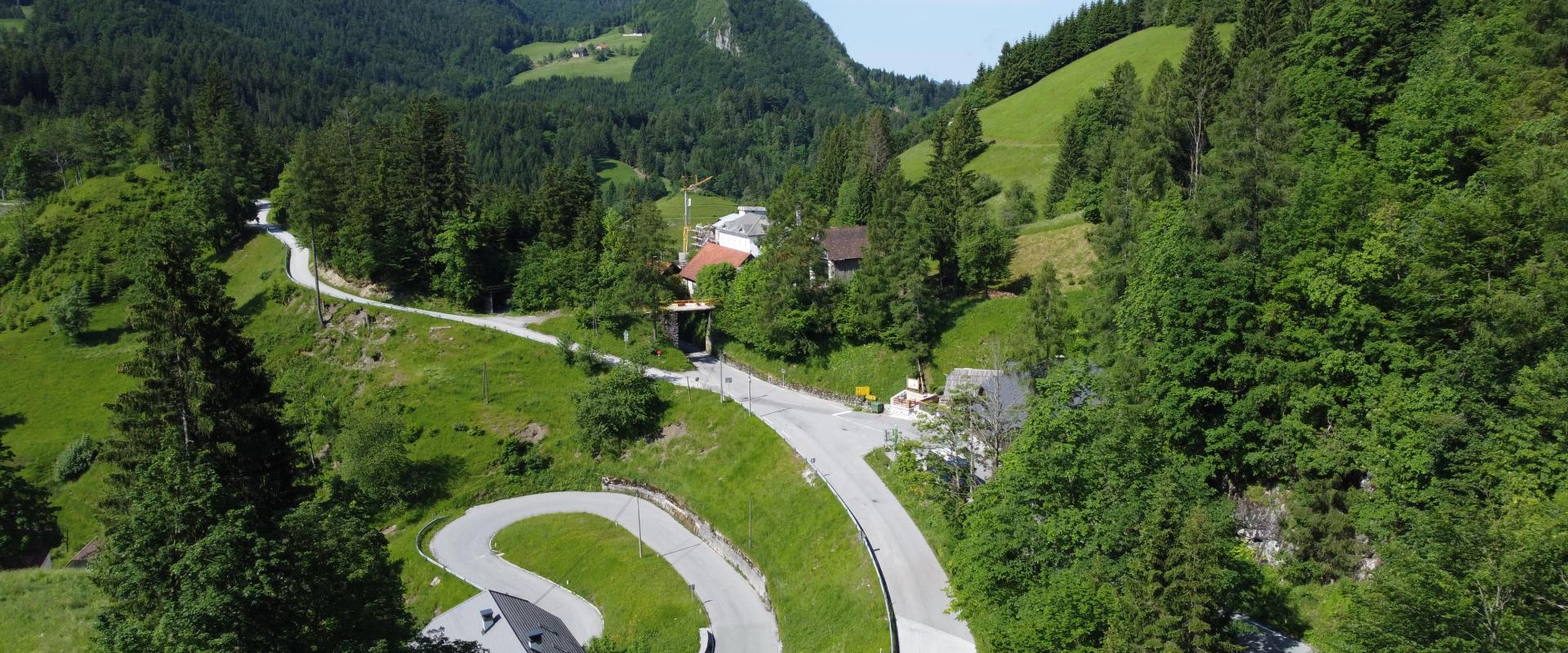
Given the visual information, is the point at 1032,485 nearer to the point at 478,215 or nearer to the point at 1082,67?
the point at 478,215

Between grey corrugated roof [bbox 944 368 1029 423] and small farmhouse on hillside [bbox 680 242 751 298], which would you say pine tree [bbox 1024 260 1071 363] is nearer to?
grey corrugated roof [bbox 944 368 1029 423]

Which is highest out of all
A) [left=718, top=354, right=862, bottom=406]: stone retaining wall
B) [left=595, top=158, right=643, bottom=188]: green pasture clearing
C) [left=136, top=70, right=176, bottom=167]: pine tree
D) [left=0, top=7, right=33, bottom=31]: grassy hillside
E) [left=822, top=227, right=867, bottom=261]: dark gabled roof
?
[left=0, top=7, right=33, bottom=31]: grassy hillside

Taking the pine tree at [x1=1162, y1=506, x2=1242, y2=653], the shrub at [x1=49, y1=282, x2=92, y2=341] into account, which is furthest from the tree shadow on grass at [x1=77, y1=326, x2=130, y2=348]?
the pine tree at [x1=1162, y1=506, x2=1242, y2=653]

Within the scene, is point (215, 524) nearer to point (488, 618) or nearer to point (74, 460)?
point (488, 618)

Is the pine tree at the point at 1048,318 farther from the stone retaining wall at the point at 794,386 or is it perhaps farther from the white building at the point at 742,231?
the white building at the point at 742,231

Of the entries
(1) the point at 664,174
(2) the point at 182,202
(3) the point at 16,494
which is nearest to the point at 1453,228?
(3) the point at 16,494

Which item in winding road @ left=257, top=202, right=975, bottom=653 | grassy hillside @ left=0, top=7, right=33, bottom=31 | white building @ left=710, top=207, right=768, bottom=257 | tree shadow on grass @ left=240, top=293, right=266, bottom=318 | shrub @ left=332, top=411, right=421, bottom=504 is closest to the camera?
winding road @ left=257, top=202, right=975, bottom=653

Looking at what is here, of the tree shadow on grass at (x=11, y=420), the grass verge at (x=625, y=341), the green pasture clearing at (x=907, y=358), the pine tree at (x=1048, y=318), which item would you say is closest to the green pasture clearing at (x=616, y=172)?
the grass verge at (x=625, y=341)
